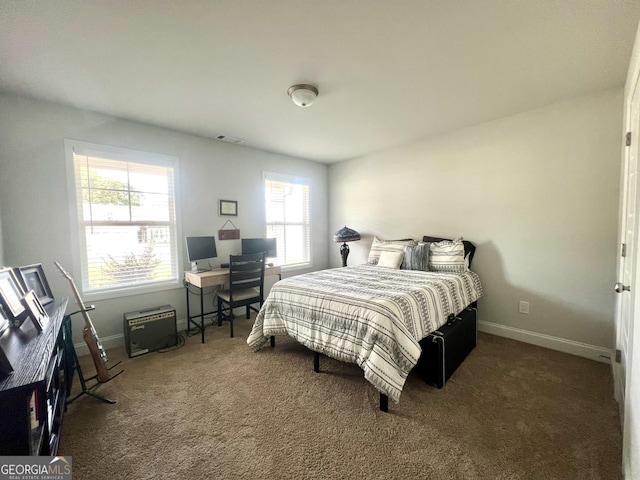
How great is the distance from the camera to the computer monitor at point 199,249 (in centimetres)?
314

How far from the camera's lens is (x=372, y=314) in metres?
1.84

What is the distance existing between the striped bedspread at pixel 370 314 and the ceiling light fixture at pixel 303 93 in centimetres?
165

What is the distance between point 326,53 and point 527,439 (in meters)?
2.74

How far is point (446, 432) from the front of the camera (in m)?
1.58

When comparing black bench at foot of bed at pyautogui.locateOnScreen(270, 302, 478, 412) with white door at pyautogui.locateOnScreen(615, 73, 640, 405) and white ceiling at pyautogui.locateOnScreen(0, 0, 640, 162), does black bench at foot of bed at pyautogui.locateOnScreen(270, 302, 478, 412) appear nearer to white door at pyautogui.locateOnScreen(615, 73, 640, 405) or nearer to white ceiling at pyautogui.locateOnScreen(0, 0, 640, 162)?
white door at pyautogui.locateOnScreen(615, 73, 640, 405)

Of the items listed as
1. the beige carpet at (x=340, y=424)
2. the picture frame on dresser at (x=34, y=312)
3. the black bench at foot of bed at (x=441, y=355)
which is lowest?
the beige carpet at (x=340, y=424)

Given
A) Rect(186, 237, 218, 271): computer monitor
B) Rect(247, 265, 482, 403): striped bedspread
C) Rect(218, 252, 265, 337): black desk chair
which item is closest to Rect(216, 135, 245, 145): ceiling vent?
Rect(186, 237, 218, 271): computer monitor

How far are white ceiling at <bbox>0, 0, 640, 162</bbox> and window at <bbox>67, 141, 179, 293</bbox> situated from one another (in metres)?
0.52

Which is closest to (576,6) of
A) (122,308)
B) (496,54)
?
(496,54)

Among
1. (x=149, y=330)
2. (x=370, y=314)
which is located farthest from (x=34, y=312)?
(x=370, y=314)

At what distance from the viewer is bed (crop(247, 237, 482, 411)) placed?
1759 mm

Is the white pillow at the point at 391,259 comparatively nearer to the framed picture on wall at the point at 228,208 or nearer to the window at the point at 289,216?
the window at the point at 289,216

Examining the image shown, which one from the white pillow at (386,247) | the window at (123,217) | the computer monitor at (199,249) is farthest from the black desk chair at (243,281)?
the white pillow at (386,247)

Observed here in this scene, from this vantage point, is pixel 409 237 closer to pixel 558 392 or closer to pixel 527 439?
pixel 558 392
